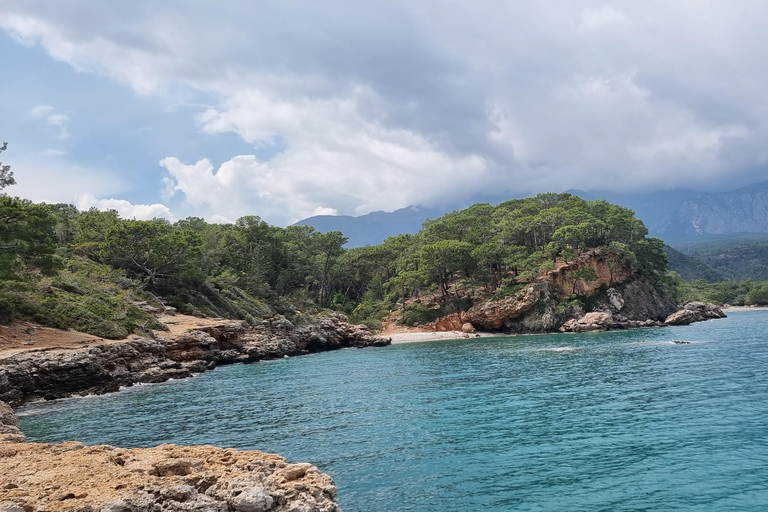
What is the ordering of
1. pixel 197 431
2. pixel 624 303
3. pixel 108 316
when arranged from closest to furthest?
1. pixel 197 431
2. pixel 108 316
3. pixel 624 303

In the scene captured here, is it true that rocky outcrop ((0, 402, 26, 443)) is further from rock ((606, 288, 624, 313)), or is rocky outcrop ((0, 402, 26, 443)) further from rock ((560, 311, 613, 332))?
rock ((606, 288, 624, 313))

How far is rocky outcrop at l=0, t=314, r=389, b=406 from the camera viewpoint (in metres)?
A: 24.6

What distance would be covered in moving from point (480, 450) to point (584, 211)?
7545cm

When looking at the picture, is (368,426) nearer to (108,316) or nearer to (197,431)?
(197,431)

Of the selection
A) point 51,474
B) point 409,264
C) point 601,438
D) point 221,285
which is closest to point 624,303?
point 409,264

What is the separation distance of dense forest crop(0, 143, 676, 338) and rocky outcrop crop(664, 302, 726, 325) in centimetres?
660

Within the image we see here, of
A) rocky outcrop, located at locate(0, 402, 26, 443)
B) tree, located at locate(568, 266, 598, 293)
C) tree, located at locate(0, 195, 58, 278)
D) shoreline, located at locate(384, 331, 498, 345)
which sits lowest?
shoreline, located at locate(384, 331, 498, 345)

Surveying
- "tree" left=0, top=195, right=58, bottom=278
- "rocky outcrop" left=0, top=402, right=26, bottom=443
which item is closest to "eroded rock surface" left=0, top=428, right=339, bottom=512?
"rocky outcrop" left=0, top=402, right=26, bottom=443

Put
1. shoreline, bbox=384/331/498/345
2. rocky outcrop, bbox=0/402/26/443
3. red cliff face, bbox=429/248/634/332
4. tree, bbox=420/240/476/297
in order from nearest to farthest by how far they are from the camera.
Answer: rocky outcrop, bbox=0/402/26/443, shoreline, bbox=384/331/498/345, red cliff face, bbox=429/248/634/332, tree, bbox=420/240/476/297

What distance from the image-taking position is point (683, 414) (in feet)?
51.9

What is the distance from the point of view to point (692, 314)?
70.2 m

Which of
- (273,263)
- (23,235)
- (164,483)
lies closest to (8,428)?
(164,483)

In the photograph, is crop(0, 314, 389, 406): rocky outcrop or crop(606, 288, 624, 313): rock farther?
crop(606, 288, 624, 313): rock

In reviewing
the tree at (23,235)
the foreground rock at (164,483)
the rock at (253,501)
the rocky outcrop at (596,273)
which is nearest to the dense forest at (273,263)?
the tree at (23,235)
